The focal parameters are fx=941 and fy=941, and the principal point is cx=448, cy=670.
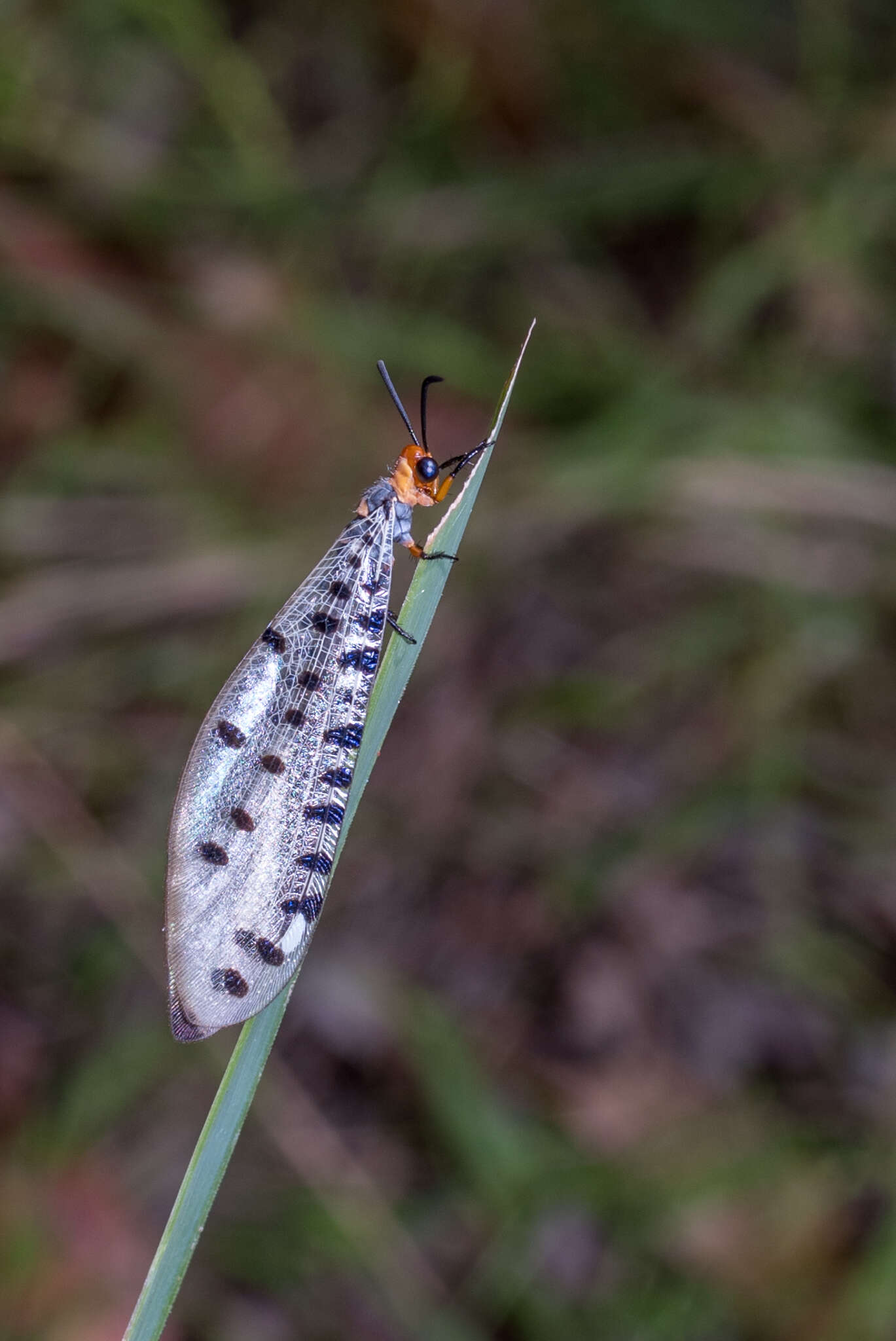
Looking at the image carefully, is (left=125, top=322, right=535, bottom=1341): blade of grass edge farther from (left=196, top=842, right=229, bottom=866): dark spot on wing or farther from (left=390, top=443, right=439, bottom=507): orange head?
(left=390, top=443, right=439, bottom=507): orange head

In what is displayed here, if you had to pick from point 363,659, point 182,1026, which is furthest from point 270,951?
point 363,659

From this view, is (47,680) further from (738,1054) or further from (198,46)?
(738,1054)

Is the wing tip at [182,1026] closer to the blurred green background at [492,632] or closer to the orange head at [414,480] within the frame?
the orange head at [414,480]

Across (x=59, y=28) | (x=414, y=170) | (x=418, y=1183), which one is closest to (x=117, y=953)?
(x=418, y=1183)

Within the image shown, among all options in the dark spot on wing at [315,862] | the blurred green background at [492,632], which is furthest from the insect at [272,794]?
the blurred green background at [492,632]

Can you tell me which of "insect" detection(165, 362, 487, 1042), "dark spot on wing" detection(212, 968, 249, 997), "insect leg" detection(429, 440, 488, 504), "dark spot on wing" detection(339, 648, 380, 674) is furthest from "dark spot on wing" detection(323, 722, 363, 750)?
"insect leg" detection(429, 440, 488, 504)

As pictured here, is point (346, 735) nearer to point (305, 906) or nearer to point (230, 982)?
point (305, 906)
